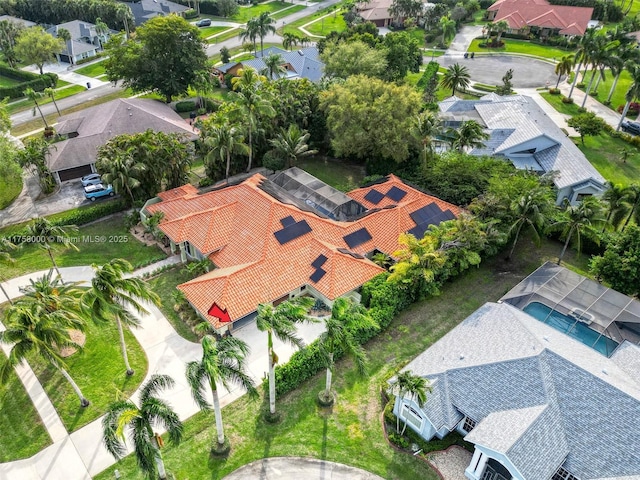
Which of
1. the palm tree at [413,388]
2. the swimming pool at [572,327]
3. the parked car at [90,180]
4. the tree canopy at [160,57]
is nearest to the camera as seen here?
the palm tree at [413,388]

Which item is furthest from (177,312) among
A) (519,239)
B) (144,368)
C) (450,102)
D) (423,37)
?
(423,37)

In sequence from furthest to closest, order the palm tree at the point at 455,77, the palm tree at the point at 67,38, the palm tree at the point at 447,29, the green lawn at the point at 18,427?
the palm tree at the point at 447,29 < the palm tree at the point at 67,38 < the palm tree at the point at 455,77 < the green lawn at the point at 18,427

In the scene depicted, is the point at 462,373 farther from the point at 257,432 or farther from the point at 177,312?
the point at 177,312

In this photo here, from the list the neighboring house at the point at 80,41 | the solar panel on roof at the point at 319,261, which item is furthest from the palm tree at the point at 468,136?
the neighboring house at the point at 80,41

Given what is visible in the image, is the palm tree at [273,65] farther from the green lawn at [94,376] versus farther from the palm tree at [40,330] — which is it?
the palm tree at [40,330]

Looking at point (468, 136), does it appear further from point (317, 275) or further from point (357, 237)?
point (317, 275)

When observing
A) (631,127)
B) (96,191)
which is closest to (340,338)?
(96,191)
